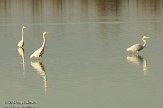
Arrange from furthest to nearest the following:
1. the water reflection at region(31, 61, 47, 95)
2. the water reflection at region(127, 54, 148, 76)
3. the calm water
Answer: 1. the water reflection at region(127, 54, 148, 76)
2. the water reflection at region(31, 61, 47, 95)
3. the calm water

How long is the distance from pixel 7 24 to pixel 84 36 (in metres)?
8.56

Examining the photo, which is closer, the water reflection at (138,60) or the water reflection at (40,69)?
the water reflection at (40,69)

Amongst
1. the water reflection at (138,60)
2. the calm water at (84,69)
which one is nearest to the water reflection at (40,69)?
the calm water at (84,69)

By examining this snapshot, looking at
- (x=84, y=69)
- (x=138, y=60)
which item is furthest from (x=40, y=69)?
(x=138, y=60)

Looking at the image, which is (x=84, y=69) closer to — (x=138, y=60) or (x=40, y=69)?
(x=40, y=69)

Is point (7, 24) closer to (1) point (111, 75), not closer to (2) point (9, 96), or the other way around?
(1) point (111, 75)

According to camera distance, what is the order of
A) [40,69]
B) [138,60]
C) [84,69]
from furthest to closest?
[138,60] → [40,69] → [84,69]

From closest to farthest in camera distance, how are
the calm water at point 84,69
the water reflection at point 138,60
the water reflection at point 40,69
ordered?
the calm water at point 84,69 → the water reflection at point 40,69 → the water reflection at point 138,60

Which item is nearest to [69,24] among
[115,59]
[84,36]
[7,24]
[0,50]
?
[7,24]

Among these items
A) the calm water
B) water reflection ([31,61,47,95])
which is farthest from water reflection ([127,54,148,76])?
water reflection ([31,61,47,95])

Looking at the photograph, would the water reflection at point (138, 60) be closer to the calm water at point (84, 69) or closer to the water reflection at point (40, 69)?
the calm water at point (84, 69)

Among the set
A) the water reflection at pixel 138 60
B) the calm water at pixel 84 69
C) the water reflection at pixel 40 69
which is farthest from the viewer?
the water reflection at pixel 138 60

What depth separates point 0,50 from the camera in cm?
2312

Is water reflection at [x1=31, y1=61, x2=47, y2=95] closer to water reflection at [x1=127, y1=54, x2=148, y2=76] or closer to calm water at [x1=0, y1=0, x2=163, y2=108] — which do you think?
calm water at [x1=0, y1=0, x2=163, y2=108]
